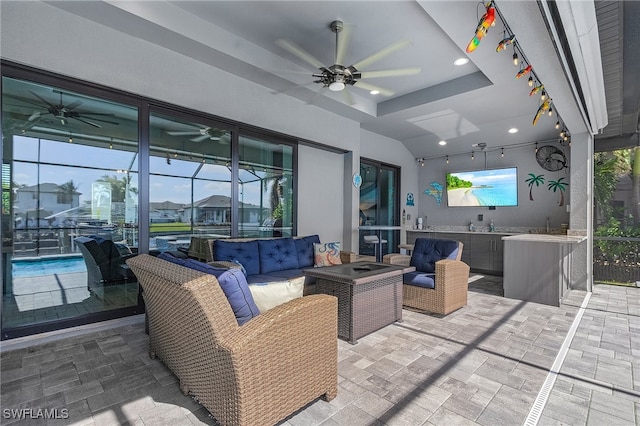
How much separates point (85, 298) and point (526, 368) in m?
4.20

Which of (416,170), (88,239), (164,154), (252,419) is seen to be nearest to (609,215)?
(416,170)

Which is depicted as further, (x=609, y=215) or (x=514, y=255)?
(x=609, y=215)

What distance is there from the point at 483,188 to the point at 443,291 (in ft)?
14.3

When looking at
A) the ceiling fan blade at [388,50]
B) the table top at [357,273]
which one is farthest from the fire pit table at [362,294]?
the ceiling fan blade at [388,50]

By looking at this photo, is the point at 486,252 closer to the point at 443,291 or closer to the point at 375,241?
the point at 375,241

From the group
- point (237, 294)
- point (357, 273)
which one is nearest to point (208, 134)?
point (357, 273)

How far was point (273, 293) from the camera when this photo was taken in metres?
1.96

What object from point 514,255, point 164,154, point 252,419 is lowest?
point 252,419

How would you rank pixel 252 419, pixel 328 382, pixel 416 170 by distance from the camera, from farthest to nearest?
pixel 416 170 → pixel 328 382 → pixel 252 419

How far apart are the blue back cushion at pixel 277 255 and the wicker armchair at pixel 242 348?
6.19 feet

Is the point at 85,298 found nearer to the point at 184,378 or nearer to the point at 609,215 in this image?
the point at 184,378

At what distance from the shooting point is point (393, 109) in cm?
550

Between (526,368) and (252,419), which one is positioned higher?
(252,419)

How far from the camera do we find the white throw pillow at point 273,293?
6.30 ft
